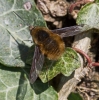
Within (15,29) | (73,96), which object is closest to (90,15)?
(15,29)

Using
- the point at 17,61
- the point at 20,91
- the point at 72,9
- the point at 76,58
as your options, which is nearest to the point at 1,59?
the point at 17,61

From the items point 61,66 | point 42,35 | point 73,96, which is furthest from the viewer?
point 73,96

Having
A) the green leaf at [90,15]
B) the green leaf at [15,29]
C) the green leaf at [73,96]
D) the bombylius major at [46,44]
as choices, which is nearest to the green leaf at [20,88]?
the green leaf at [15,29]

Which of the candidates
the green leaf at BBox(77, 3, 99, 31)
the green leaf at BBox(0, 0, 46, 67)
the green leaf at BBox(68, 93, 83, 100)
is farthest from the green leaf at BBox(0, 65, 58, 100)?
the green leaf at BBox(77, 3, 99, 31)

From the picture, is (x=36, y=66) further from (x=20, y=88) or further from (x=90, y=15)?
(x=90, y=15)

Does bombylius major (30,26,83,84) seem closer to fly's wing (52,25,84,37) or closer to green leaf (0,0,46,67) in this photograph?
fly's wing (52,25,84,37)
